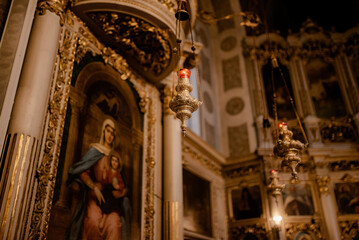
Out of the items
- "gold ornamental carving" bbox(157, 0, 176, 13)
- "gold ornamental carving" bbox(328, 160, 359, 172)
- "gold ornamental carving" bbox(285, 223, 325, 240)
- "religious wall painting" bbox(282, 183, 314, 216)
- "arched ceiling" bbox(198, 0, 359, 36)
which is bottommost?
"gold ornamental carving" bbox(285, 223, 325, 240)

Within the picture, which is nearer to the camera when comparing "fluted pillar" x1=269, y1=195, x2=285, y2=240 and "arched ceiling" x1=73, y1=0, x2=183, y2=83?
"arched ceiling" x1=73, y1=0, x2=183, y2=83

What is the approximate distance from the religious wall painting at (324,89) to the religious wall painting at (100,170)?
24.5ft

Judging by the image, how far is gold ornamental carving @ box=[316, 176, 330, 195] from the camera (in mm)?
9852

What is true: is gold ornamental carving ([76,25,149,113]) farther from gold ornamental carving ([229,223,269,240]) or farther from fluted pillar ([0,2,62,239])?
gold ornamental carving ([229,223,269,240])

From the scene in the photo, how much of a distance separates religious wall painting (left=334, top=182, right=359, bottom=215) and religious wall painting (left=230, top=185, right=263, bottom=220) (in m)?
2.19

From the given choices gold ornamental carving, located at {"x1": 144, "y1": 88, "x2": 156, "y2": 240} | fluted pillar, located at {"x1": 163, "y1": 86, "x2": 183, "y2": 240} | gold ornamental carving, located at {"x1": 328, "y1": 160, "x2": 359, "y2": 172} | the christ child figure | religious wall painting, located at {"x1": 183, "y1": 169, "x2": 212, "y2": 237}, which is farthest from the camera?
gold ornamental carving, located at {"x1": 328, "y1": 160, "x2": 359, "y2": 172}

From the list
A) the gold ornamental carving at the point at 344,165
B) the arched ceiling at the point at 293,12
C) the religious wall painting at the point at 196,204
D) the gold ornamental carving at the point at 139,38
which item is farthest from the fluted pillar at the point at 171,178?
the arched ceiling at the point at 293,12

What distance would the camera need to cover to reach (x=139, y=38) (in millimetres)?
6191

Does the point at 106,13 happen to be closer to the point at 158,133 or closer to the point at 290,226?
the point at 158,133

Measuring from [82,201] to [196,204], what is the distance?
15.3 ft

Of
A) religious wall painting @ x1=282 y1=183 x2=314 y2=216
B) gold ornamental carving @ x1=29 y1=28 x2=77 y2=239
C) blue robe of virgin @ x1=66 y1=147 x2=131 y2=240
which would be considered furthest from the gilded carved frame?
religious wall painting @ x1=282 y1=183 x2=314 y2=216

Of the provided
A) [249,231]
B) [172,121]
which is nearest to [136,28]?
[172,121]

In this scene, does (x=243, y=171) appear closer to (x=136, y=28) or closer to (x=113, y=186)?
(x=113, y=186)

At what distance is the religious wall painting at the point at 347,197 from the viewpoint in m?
9.73
